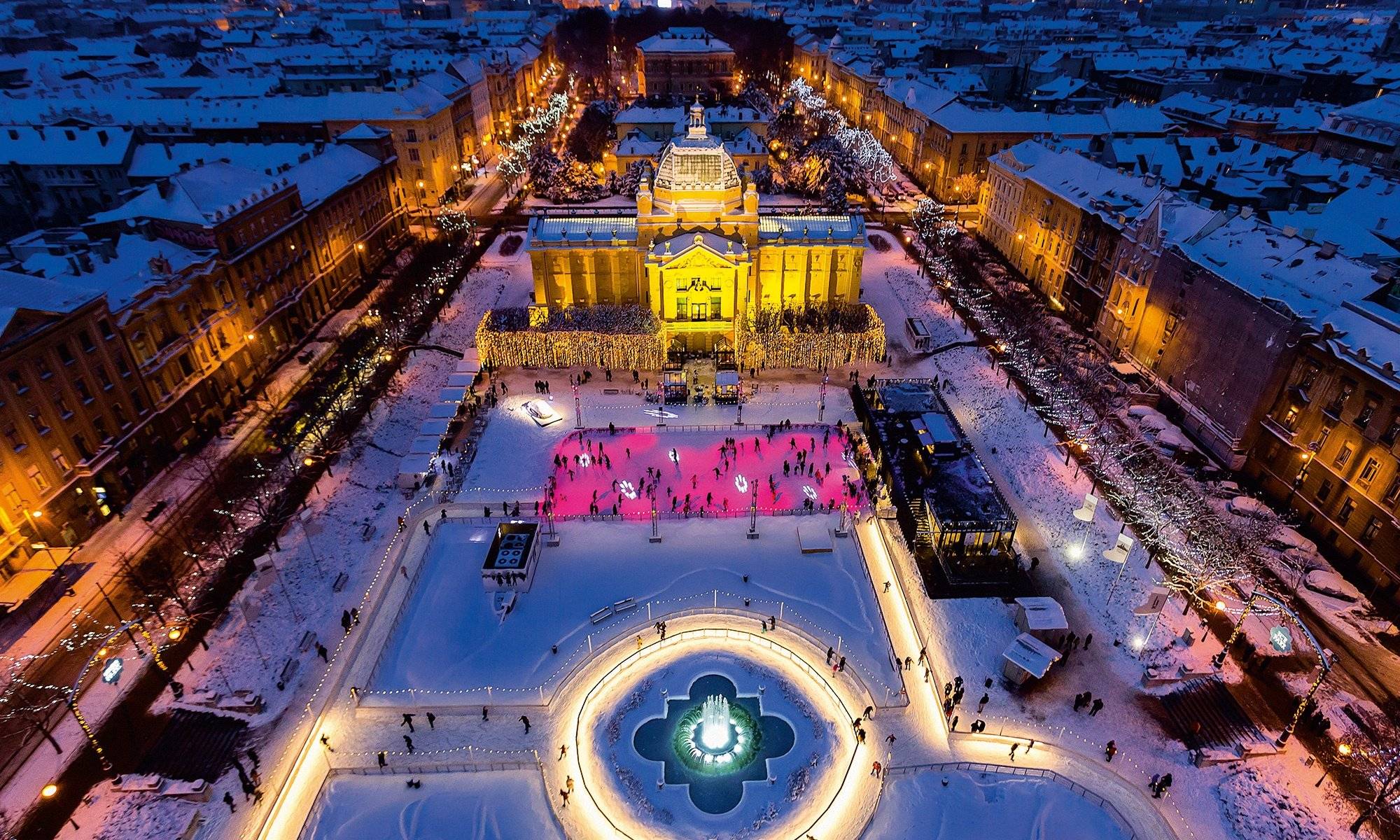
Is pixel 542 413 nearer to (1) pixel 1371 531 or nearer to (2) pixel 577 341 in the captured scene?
(2) pixel 577 341

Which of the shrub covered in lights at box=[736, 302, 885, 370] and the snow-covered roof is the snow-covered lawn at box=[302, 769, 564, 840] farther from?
the snow-covered roof

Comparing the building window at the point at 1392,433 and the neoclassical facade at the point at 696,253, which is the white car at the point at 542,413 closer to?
the neoclassical facade at the point at 696,253

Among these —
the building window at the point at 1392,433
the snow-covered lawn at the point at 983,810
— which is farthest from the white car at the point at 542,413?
the building window at the point at 1392,433

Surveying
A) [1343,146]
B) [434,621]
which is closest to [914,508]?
[434,621]

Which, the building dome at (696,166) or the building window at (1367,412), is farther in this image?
the building dome at (696,166)

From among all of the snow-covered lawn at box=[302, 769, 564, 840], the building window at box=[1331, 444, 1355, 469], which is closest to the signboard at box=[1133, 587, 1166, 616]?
the building window at box=[1331, 444, 1355, 469]

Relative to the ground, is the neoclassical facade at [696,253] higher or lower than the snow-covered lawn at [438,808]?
higher

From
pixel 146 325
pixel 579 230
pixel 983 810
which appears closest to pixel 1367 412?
pixel 983 810
